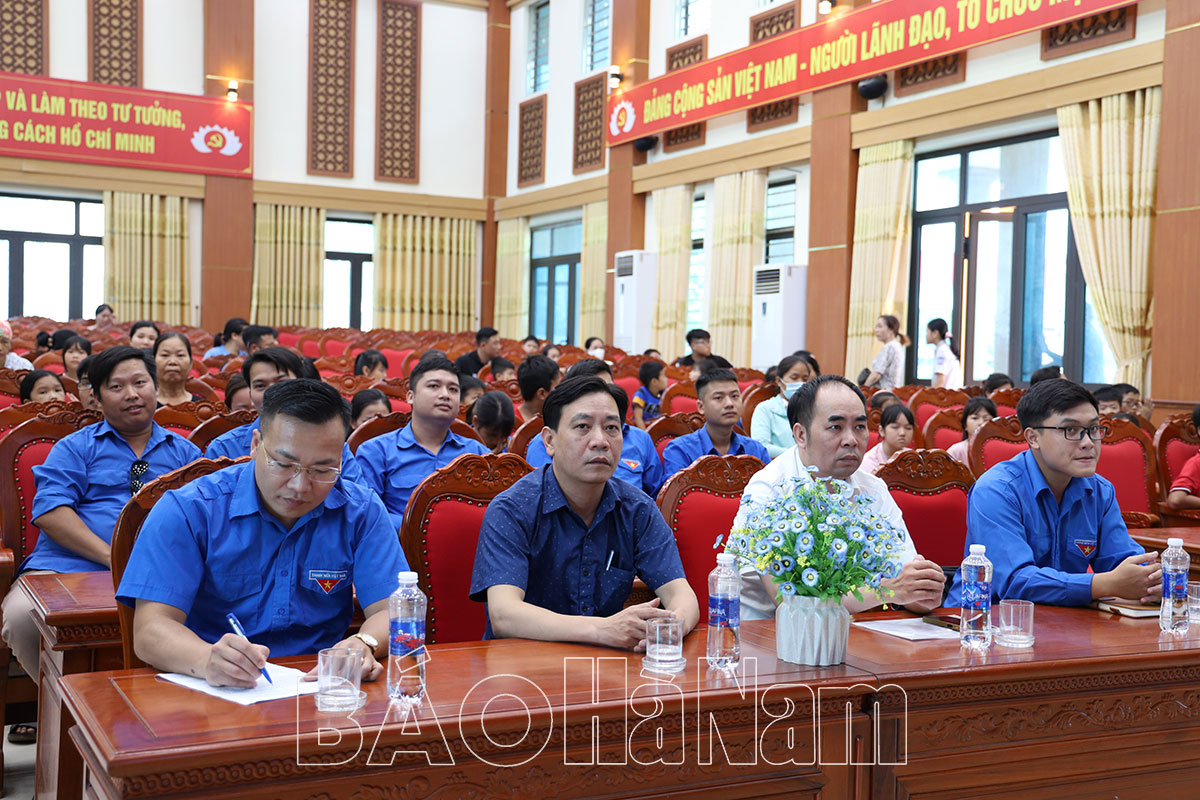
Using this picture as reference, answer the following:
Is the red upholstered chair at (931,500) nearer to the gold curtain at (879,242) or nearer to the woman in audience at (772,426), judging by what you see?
the woman in audience at (772,426)

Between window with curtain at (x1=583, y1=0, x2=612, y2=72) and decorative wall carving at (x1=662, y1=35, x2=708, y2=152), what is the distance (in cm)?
162

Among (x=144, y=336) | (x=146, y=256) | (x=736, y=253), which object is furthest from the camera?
(x=146, y=256)

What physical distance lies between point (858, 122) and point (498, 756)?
9.75 meters

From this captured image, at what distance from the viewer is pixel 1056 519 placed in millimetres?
2695

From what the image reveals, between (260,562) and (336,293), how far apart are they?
15.4m

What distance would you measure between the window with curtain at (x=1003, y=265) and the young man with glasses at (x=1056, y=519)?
6.15 metres

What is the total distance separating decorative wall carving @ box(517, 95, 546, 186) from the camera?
16.5m

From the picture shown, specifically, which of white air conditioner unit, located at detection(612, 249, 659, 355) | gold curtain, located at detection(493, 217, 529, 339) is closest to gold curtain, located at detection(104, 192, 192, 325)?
gold curtain, located at detection(493, 217, 529, 339)

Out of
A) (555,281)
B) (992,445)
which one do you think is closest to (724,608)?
(992,445)

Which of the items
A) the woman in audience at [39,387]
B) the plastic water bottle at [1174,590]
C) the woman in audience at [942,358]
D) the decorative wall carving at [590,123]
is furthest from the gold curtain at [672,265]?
the plastic water bottle at [1174,590]

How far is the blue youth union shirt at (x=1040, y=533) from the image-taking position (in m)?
2.49

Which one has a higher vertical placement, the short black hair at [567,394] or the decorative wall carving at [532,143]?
the decorative wall carving at [532,143]

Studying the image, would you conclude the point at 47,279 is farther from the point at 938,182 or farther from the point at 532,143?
the point at 938,182

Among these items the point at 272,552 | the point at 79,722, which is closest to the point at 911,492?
the point at 272,552
